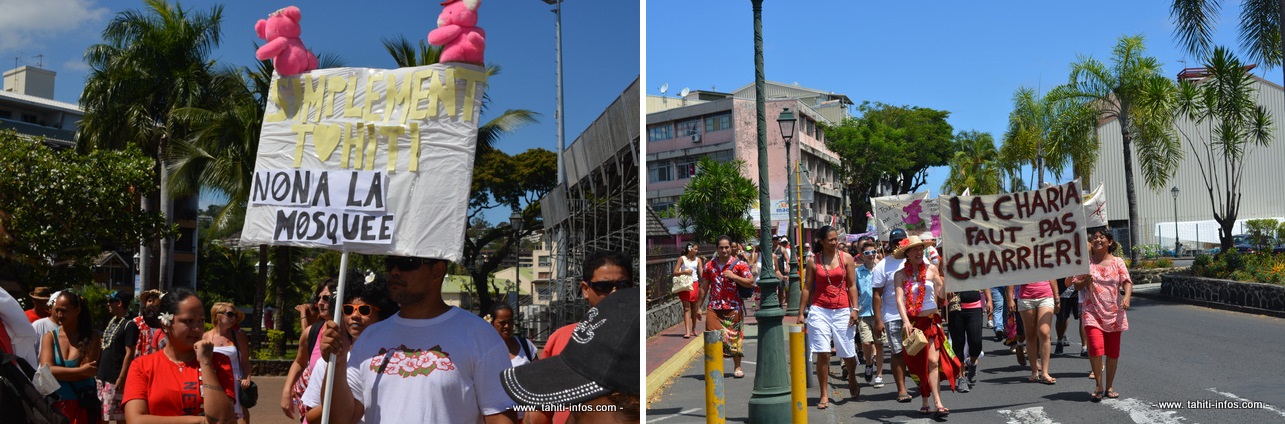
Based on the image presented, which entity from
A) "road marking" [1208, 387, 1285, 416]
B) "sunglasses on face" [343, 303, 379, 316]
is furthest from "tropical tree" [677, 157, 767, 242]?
"sunglasses on face" [343, 303, 379, 316]

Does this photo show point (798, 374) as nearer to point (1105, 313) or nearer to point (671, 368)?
point (1105, 313)

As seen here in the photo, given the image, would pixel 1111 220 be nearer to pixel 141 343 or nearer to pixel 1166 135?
pixel 1166 135

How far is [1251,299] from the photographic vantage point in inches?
795

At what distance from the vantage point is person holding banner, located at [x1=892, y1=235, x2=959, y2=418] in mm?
8750

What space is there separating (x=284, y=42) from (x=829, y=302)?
6512mm

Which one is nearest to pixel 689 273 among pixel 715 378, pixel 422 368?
pixel 715 378

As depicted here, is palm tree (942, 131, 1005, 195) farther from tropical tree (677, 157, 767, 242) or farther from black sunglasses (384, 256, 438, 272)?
black sunglasses (384, 256, 438, 272)

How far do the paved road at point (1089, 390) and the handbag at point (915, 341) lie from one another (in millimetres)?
614

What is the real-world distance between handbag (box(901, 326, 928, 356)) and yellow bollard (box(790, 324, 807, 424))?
113 centimetres

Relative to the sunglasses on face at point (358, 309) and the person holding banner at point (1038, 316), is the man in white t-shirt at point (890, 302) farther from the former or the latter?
the sunglasses on face at point (358, 309)

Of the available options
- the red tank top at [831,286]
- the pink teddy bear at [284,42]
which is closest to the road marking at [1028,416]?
the red tank top at [831,286]

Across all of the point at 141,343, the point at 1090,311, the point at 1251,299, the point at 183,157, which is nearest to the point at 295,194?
the point at 141,343

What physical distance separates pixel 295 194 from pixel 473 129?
2.50ft

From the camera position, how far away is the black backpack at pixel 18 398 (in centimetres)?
427
